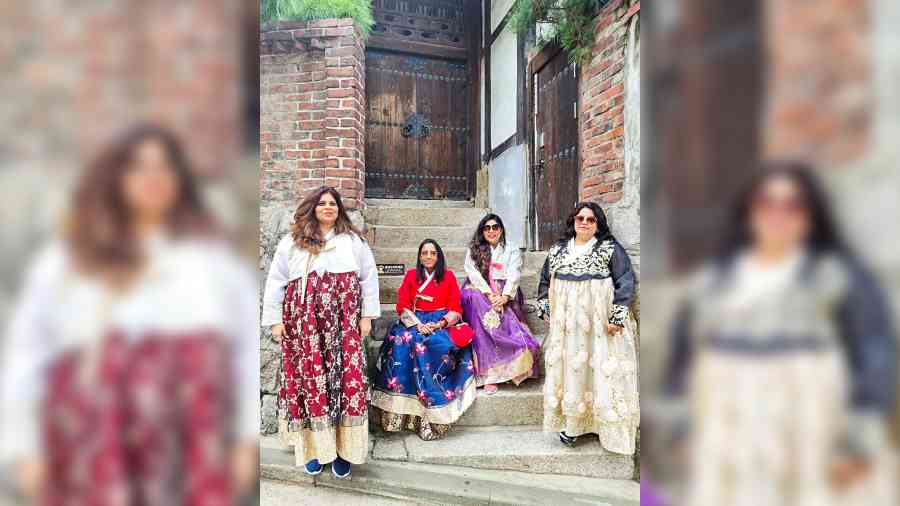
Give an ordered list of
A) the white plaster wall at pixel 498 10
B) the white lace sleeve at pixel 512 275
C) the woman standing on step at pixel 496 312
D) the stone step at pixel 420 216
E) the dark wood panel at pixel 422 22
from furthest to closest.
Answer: the dark wood panel at pixel 422 22 → the white plaster wall at pixel 498 10 → the stone step at pixel 420 216 → the white lace sleeve at pixel 512 275 → the woman standing on step at pixel 496 312

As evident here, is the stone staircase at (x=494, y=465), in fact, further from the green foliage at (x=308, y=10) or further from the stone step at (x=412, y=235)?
the green foliage at (x=308, y=10)

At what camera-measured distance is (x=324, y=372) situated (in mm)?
2465

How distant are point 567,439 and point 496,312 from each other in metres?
0.84

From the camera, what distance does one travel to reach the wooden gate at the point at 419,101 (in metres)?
5.21

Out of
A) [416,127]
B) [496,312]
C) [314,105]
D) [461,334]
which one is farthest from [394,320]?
[416,127]
